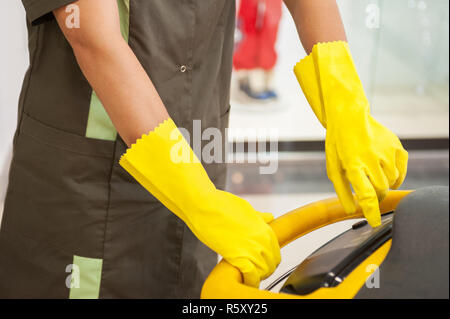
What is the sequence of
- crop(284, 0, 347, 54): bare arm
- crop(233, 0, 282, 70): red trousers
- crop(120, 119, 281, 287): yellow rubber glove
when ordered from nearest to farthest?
1. crop(120, 119, 281, 287): yellow rubber glove
2. crop(284, 0, 347, 54): bare arm
3. crop(233, 0, 282, 70): red trousers

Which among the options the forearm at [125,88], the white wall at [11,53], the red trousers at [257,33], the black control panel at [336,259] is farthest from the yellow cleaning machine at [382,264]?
the red trousers at [257,33]

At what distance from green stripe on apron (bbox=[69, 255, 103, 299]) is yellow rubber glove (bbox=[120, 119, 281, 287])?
0.28 metres

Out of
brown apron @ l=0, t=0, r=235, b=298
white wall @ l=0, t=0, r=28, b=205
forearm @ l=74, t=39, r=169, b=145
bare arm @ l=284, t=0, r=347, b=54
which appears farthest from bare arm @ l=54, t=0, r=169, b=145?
white wall @ l=0, t=0, r=28, b=205

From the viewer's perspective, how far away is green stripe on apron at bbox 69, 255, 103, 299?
3.33 ft

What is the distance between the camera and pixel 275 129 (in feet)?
10.0

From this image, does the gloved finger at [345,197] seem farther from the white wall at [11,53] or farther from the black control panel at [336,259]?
the white wall at [11,53]

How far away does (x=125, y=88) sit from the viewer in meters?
0.81

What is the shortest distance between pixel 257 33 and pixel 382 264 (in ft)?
8.44

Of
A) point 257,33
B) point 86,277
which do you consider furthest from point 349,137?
point 257,33

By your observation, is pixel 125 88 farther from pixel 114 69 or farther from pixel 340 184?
pixel 340 184

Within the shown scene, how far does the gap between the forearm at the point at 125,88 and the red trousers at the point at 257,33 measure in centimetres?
228

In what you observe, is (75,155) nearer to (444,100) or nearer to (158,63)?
(158,63)


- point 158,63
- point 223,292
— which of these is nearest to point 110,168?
point 158,63

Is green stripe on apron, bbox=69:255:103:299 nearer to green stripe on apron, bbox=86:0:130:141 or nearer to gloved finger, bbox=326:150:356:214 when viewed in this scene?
green stripe on apron, bbox=86:0:130:141
